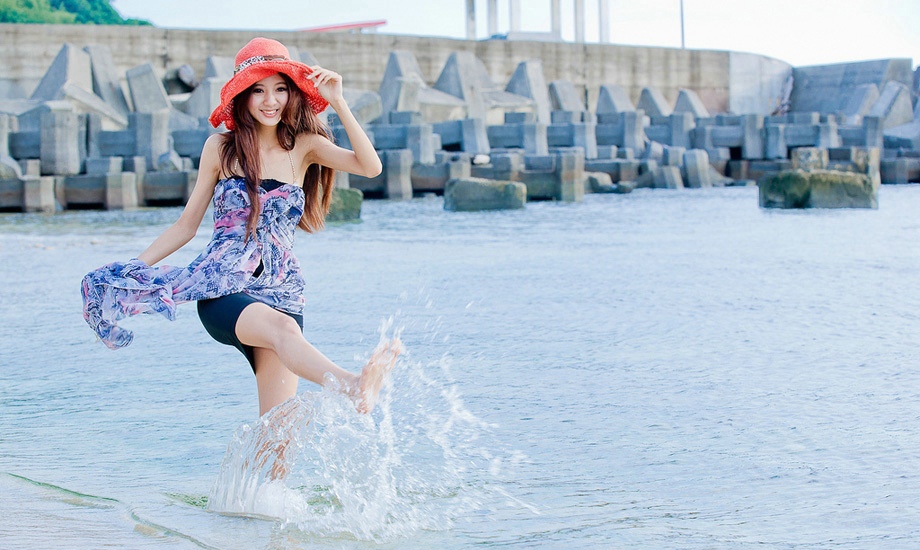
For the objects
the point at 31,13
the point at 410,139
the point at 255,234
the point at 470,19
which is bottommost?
the point at 255,234

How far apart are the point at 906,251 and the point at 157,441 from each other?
8948 mm

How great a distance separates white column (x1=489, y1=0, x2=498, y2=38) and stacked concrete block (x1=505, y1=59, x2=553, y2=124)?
11.1 meters

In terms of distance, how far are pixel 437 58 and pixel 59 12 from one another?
30691 millimetres

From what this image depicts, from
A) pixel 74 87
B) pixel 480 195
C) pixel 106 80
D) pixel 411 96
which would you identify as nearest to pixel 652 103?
pixel 411 96

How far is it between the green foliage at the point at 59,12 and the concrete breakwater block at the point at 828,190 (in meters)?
43.5

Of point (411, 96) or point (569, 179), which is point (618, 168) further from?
point (411, 96)

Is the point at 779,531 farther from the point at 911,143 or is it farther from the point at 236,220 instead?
the point at 911,143

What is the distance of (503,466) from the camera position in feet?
13.6

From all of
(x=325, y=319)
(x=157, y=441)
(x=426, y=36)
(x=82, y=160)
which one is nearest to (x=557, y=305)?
(x=325, y=319)

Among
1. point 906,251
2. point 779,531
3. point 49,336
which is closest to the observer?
point 779,531

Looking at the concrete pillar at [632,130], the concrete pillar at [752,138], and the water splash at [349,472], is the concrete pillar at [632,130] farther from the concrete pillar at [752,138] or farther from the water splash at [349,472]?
the water splash at [349,472]

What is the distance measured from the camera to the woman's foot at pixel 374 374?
10.3 ft

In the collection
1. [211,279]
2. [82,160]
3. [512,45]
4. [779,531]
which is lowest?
[779,531]

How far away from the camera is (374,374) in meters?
3.16
